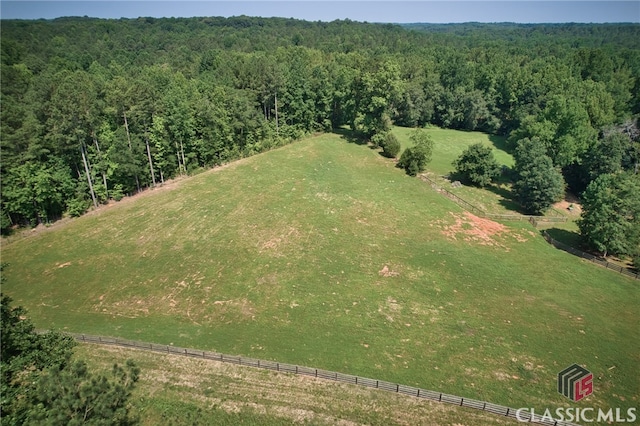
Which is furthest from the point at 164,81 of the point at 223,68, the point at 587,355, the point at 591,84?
the point at 591,84

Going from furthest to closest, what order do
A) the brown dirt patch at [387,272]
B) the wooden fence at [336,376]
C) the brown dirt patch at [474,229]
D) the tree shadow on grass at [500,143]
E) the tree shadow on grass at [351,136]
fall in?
the tree shadow on grass at [500,143]
the tree shadow on grass at [351,136]
the brown dirt patch at [474,229]
the brown dirt patch at [387,272]
the wooden fence at [336,376]

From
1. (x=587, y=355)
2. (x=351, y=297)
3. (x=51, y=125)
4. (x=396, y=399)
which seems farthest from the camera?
(x=51, y=125)

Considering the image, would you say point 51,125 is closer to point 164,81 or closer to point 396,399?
point 164,81

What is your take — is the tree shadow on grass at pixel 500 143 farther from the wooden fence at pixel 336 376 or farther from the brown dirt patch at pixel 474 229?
the wooden fence at pixel 336 376

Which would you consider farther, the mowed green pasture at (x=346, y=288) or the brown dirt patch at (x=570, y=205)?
the brown dirt patch at (x=570, y=205)

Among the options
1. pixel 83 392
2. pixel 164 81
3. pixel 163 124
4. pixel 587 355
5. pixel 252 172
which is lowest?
pixel 587 355

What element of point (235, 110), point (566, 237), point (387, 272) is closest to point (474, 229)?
point (566, 237)

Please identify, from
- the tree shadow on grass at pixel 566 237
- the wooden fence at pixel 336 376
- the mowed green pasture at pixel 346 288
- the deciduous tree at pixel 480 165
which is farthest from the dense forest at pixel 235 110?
the wooden fence at pixel 336 376
